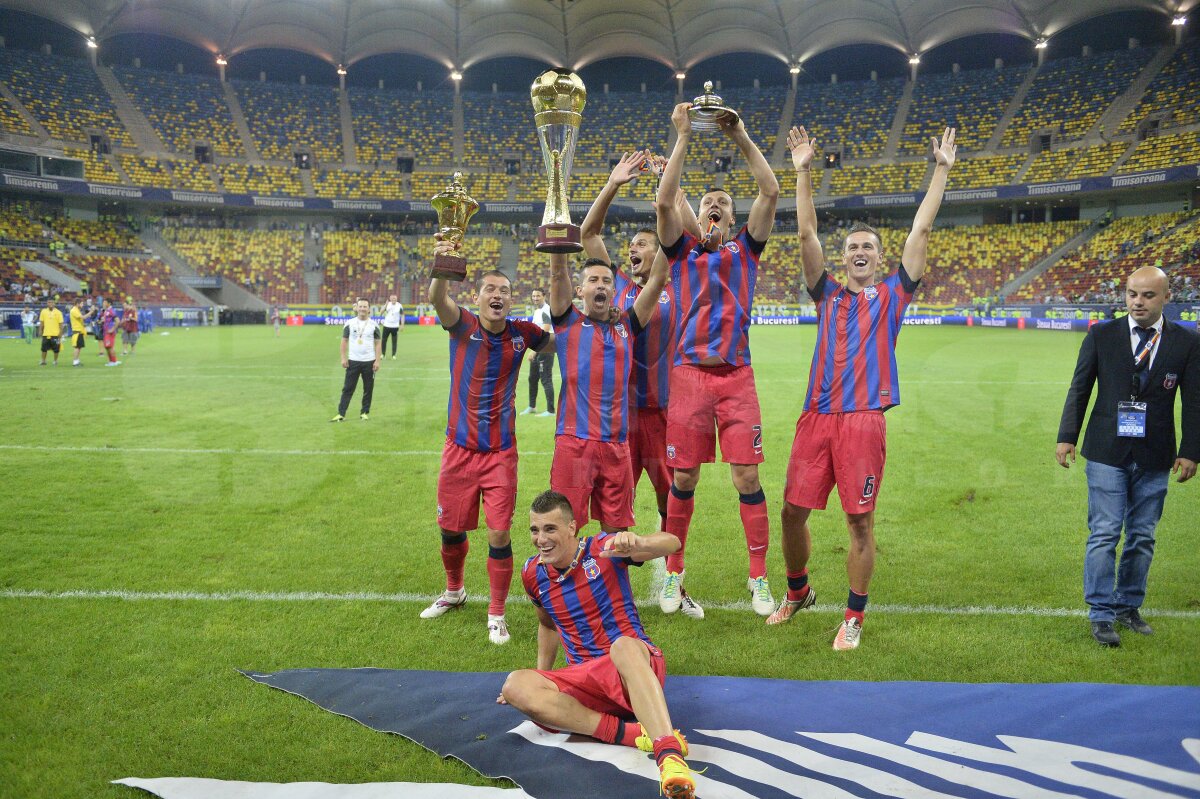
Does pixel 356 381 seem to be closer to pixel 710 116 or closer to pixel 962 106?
pixel 710 116

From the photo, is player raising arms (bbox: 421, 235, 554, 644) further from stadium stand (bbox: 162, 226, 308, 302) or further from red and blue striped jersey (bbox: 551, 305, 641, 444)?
stadium stand (bbox: 162, 226, 308, 302)

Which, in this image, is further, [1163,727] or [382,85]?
[382,85]

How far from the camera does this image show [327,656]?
4508 millimetres

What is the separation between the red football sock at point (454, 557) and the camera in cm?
522

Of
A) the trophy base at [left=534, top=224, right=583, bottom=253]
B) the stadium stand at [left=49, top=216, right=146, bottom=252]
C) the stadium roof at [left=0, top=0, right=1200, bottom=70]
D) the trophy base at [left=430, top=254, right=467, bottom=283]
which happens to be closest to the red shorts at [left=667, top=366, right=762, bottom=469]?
the trophy base at [left=534, top=224, right=583, bottom=253]

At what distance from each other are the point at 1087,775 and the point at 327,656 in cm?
379

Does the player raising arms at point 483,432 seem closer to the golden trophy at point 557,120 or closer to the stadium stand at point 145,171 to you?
the golden trophy at point 557,120

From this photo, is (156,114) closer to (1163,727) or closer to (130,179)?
(130,179)

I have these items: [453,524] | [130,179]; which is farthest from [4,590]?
[130,179]

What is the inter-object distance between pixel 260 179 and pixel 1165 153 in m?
53.3

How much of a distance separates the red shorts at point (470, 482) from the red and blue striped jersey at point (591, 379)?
0.46 metres

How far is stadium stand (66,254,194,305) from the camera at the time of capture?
42.7 meters

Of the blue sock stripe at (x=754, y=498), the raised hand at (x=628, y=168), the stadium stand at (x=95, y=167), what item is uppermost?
the stadium stand at (x=95, y=167)

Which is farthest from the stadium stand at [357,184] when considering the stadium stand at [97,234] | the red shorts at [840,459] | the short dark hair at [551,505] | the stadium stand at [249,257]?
the short dark hair at [551,505]
